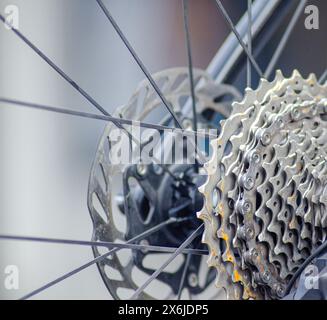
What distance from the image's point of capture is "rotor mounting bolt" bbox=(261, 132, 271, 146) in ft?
2.50

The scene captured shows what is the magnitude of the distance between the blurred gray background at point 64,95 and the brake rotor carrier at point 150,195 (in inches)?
38.0

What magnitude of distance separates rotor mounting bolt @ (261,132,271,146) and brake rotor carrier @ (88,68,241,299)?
159mm

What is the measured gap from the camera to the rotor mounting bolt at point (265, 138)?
76 centimetres

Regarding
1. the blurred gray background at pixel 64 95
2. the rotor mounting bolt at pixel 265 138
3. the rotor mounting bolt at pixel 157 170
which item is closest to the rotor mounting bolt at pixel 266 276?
the rotor mounting bolt at pixel 265 138

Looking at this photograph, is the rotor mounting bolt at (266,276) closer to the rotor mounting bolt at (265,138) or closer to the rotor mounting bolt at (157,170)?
the rotor mounting bolt at (265,138)

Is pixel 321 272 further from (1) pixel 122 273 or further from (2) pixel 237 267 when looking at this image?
(1) pixel 122 273

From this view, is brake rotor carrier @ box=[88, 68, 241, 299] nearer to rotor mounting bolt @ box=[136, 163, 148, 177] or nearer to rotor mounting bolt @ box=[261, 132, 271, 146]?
rotor mounting bolt @ box=[136, 163, 148, 177]

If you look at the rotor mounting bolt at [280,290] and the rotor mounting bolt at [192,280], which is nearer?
the rotor mounting bolt at [280,290]

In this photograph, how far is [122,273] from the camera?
89 centimetres

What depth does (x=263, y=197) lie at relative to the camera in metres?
0.76

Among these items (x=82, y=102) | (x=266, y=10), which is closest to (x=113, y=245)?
(x=266, y=10)

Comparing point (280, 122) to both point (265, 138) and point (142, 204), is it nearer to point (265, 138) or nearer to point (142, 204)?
point (265, 138)

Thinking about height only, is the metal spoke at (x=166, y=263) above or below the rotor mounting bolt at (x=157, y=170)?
below

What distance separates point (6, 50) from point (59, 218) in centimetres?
47
